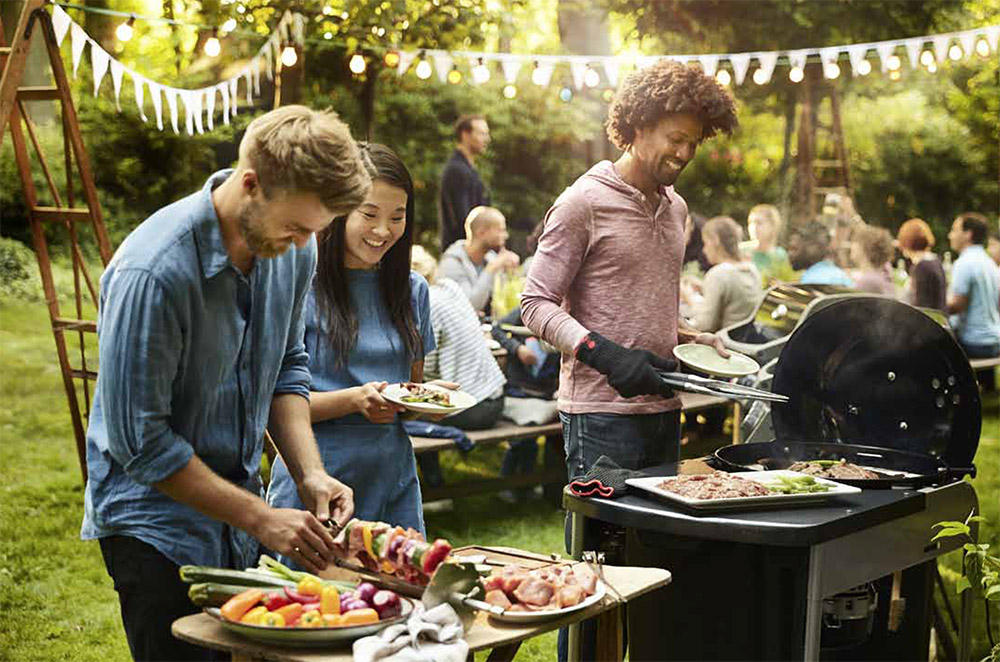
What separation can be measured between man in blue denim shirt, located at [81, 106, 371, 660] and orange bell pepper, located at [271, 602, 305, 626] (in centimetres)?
12

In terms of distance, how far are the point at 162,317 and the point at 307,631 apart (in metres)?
0.55

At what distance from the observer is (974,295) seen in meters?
8.86

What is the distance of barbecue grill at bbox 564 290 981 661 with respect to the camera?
2.80m

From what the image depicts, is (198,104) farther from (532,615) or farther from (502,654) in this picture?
(532,615)

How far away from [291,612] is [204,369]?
453 mm

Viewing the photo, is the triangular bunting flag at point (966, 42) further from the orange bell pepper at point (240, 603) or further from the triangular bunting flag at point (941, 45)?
the orange bell pepper at point (240, 603)

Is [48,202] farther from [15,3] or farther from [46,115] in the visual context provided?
[15,3]

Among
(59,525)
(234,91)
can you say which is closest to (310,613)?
(59,525)

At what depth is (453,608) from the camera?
6.70ft

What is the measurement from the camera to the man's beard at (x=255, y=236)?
202cm

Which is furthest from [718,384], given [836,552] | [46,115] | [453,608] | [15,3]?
[46,115]

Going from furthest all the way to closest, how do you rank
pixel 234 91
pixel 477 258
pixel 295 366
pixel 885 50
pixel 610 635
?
1. pixel 885 50
2. pixel 234 91
3. pixel 477 258
4. pixel 295 366
5. pixel 610 635

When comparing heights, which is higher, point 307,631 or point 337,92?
point 337,92

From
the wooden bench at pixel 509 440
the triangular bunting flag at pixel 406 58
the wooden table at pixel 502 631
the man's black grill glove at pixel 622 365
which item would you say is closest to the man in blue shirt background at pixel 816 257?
the wooden bench at pixel 509 440
